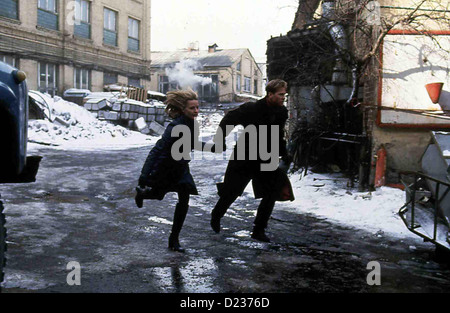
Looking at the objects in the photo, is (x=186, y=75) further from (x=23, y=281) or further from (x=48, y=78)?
(x=23, y=281)

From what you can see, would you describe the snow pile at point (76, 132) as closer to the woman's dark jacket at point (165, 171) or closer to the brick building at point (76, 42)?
the brick building at point (76, 42)

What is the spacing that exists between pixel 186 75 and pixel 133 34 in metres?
16.6

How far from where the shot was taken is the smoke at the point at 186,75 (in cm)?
4334

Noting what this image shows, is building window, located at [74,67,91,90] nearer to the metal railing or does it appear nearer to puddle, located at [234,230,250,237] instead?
puddle, located at [234,230,250,237]

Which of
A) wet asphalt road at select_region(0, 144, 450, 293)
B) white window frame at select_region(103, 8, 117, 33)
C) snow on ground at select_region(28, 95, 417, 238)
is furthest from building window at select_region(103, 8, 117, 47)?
wet asphalt road at select_region(0, 144, 450, 293)

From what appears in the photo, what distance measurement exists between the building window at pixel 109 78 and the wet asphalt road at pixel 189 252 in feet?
61.4

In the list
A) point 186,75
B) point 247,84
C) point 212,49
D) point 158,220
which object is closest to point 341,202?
point 158,220

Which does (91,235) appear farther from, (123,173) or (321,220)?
(123,173)

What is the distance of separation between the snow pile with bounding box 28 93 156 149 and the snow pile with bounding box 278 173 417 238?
9522 mm

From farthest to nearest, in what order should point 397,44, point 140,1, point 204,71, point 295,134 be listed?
1. point 204,71
2. point 140,1
3. point 295,134
4. point 397,44

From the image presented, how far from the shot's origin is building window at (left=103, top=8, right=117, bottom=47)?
25297 millimetres

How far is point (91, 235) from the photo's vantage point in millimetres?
5180
